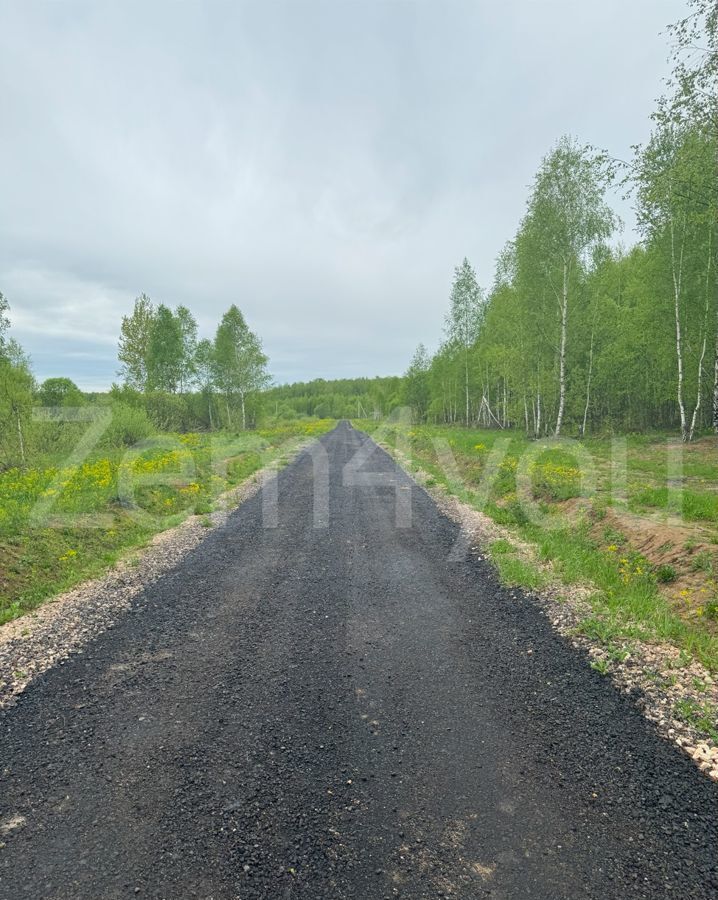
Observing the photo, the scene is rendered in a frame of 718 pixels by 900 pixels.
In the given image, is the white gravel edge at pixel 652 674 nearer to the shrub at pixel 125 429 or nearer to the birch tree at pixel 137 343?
the shrub at pixel 125 429

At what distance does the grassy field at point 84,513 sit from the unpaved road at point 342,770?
240 centimetres

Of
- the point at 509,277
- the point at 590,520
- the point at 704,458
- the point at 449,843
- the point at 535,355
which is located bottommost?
the point at 449,843

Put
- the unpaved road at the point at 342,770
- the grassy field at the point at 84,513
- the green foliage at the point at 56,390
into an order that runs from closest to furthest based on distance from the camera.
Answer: the unpaved road at the point at 342,770, the grassy field at the point at 84,513, the green foliage at the point at 56,390

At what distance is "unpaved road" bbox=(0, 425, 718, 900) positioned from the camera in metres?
2.85

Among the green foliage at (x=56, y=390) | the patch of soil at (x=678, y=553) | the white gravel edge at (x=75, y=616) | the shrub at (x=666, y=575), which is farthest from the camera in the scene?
the green foliage at (x=56, y=390)

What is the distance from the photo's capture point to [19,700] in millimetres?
4684

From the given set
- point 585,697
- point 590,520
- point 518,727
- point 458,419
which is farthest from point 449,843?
point 458,419

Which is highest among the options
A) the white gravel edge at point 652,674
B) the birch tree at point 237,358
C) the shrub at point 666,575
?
the birch tree at point 237,358

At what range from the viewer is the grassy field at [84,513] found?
783cm

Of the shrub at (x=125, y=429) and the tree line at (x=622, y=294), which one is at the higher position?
the tree line at (x=622, y=294)

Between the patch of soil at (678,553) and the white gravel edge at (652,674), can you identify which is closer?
the white gravel edge at (652,674)

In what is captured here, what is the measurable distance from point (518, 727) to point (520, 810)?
0.98 meters

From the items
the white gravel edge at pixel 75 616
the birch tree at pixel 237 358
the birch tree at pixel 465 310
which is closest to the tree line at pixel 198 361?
the birch tree at pixel 237 358

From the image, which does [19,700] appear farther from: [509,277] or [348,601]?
[509,277]
